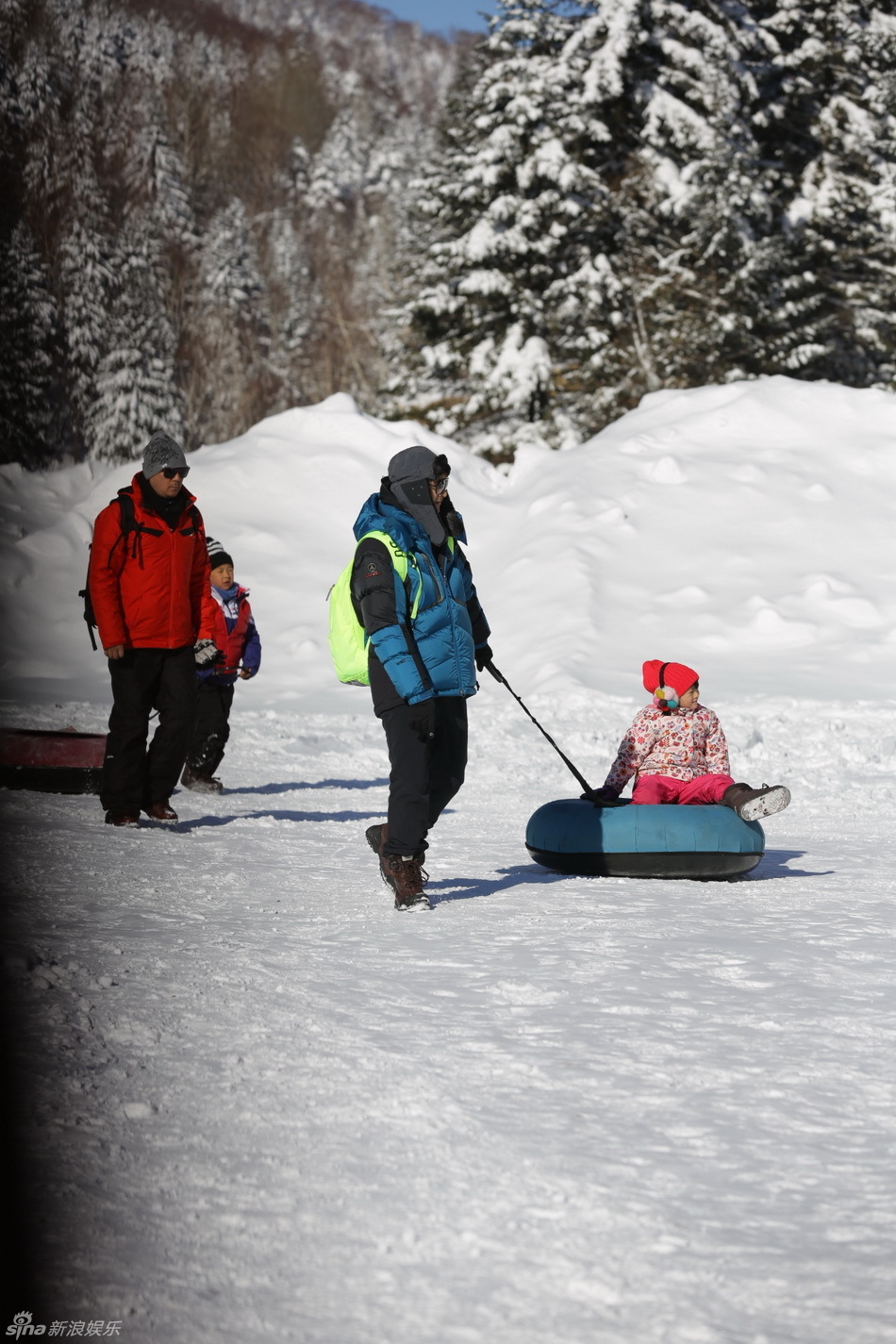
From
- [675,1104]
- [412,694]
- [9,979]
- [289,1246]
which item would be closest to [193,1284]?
[289,1246]

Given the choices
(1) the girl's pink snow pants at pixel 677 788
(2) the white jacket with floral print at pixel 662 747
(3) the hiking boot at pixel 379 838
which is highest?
(2) the white jacket with floral print at pixel 662 747

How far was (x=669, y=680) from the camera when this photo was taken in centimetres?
655

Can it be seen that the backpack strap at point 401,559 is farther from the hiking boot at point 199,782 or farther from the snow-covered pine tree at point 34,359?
the snow-covered pine tree at point 34,359

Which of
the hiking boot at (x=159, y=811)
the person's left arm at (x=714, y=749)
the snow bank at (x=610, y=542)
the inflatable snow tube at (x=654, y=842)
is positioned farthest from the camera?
the snow bank at (x=610, y=542)

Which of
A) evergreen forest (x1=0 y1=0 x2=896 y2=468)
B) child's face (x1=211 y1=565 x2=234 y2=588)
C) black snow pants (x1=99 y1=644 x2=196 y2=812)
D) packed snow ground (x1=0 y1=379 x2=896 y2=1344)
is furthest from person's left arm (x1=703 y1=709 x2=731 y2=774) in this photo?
evergreen forest (x1=0 y1=0 x2=896 y2=468)

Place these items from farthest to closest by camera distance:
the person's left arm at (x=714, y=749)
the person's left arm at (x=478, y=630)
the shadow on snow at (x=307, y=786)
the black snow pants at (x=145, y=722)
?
the shadow on snow at (x=307, y=786), the black snow pants at (x=145, y=722), the person's left arm at (x=714, y=749), the person's left arm at (x=478, y=630)

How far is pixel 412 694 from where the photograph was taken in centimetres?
509

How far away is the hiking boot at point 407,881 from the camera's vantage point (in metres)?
5.31

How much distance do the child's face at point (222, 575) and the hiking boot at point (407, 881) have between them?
4288 mm

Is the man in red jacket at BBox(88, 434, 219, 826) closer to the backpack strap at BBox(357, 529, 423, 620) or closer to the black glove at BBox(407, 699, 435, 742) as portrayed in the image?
the backpack strap at BBox(357, 529, 423, 620)

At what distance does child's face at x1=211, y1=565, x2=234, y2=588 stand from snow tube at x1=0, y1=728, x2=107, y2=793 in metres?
1.35

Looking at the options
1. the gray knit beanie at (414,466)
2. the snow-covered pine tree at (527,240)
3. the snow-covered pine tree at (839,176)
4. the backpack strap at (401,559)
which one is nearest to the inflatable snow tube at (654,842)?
the backpack strap at (401,559)

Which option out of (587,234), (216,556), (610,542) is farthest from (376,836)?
(587,234)
